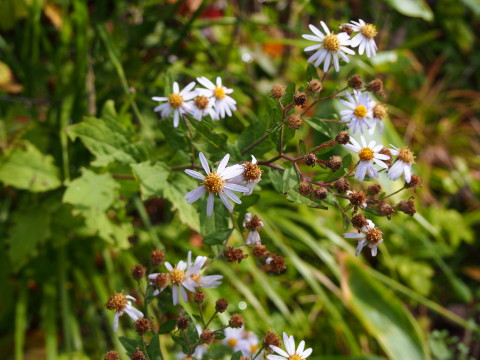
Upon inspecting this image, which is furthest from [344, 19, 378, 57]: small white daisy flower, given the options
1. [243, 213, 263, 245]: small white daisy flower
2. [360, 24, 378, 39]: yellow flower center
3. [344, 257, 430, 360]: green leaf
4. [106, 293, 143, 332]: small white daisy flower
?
[344, 257, 430, 360]: green leaf

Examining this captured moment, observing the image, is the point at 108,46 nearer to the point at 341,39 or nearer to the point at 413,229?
the point at 341,39

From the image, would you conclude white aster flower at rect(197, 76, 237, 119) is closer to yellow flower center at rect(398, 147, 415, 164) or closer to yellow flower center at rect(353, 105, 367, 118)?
yellow flower center at rect(353, 105, 367, 118)

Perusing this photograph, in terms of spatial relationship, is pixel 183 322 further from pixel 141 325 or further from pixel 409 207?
pixel 409 207

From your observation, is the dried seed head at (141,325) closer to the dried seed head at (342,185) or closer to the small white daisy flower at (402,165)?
the dried seed head at (342,185)

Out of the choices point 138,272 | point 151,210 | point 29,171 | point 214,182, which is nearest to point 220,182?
point 214,182

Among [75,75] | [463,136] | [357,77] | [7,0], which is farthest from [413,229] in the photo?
[7,0]

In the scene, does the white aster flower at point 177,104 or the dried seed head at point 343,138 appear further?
the white aster flower at point 177,104

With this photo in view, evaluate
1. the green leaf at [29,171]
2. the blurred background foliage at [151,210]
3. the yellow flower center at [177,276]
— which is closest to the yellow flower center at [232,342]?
the blurred background foliage at [151,210]
